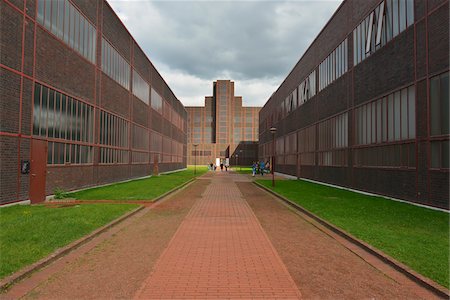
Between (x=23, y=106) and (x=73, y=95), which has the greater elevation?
(x=73, y=95)

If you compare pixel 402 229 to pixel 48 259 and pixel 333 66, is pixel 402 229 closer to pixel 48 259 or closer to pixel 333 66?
pixel 48 259

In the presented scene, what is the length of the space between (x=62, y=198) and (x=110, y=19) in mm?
14533

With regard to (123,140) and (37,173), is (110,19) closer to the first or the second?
(123,140)

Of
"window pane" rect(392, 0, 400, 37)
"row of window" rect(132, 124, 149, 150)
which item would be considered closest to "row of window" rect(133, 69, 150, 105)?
"row of window" rect(132, 124, 149, 150)

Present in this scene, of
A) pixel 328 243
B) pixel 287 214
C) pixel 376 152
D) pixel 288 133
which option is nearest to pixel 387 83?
pixel 376 152

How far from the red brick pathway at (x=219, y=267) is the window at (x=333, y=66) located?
58.5 feet

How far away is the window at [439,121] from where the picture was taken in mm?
12047

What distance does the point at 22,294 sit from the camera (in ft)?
14.7

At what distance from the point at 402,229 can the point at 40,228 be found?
9.46 meters

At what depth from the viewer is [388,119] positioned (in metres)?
16.4

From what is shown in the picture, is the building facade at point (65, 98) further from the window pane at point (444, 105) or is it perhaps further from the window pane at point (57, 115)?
the window pane at point (444, 105)

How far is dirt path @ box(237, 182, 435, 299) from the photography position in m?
4.63

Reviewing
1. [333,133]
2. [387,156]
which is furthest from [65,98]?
[333,133]

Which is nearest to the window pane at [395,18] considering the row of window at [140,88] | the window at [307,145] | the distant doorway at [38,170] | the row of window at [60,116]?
the window at [307,145]
